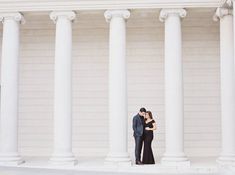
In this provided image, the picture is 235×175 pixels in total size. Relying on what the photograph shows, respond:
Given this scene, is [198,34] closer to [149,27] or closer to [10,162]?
[149,27]

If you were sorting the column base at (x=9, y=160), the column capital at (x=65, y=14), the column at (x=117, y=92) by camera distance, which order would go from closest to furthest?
1. the column at (x=117, y=92)
2. the column base at (x=9, y=160)
3. the column capital at (x=65, y=14)

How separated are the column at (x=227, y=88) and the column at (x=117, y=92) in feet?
26.7

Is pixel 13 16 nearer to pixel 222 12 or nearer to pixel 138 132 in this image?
pixel 138 132

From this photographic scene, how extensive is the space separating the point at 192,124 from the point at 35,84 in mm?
16995

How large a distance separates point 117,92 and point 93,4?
8.06 m

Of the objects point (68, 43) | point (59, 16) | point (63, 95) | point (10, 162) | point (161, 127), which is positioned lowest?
point (10, 162)

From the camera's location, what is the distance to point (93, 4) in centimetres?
3509

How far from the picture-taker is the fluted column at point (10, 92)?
34656mm

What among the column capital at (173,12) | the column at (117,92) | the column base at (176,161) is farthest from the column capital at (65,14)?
the column base at (176,161)

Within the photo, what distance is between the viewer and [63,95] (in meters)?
34.5

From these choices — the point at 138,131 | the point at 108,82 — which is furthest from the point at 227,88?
the point at 108,82

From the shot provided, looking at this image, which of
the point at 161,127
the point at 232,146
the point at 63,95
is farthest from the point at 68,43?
the point at 232,146

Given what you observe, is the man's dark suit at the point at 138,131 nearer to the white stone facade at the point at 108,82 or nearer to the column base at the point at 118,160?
the column base at the point at 118,160

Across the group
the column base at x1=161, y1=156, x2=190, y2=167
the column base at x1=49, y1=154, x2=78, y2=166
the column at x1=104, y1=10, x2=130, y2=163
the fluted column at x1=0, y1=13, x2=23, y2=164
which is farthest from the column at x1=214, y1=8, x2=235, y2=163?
the fluted column at x1=0, y1=13, x2=23, y2=164
